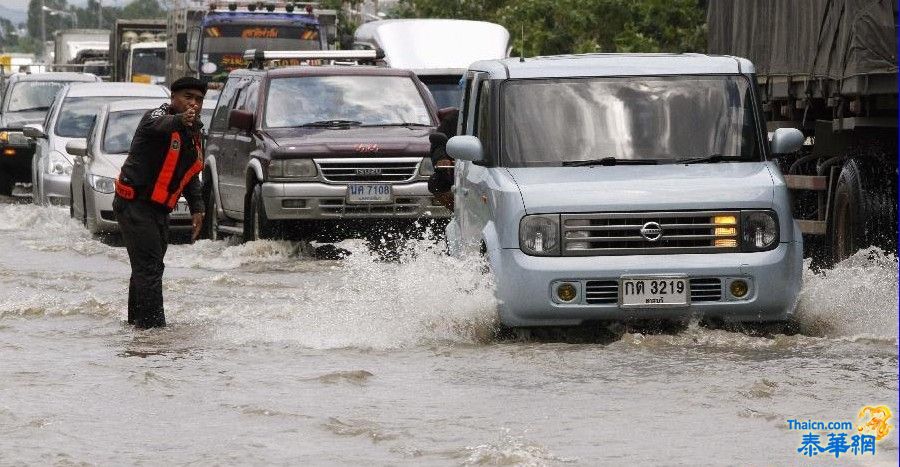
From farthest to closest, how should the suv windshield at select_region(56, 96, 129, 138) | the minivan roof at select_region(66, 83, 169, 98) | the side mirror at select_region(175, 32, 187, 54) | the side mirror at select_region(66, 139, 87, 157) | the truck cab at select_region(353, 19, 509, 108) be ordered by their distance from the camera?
1. the side mirror at select_region(175, 32, 187, 54)
2. the truck cab at select_region(353, 19, 509, 108)
3. the minivan roof at select_region(66, 83, 169, 98)
4. the suv windshield at select_region(56, 96, 129, 138)
5. the side mirror at select_region(66, 139, 87, 157)

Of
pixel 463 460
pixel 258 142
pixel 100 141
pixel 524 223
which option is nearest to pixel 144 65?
pixel 100 141

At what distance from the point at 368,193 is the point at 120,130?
514cm

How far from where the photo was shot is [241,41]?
34.6 metres

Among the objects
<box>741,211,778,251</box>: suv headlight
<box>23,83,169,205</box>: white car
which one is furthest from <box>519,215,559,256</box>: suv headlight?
<box>23,83,169,205</box>: white car

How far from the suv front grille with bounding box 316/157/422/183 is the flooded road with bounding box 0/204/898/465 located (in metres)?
3.54

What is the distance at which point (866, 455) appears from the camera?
23.7 ft

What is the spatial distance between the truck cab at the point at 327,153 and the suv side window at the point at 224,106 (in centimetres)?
32

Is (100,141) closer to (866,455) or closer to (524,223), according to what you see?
(524,223)

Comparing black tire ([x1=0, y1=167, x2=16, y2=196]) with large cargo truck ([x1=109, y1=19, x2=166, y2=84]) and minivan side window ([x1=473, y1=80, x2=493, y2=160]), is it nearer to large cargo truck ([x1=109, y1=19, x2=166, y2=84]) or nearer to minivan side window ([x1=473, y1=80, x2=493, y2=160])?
large cargo truck ([x1=109, y1=19, x2=166, y2=84])

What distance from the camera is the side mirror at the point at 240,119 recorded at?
60.8 ft

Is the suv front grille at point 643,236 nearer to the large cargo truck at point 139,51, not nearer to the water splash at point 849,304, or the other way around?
the water splash at point 849,304

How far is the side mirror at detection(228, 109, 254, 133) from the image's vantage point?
18.5 metres

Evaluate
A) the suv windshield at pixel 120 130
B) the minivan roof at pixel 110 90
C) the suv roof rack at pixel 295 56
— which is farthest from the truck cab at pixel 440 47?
the suv windshield at pixel 120 130

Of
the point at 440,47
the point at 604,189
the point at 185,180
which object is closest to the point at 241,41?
the point at 440,47
